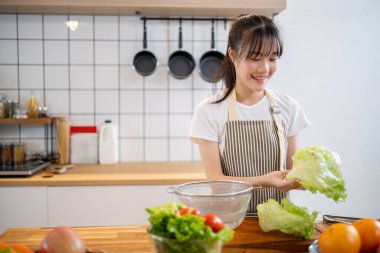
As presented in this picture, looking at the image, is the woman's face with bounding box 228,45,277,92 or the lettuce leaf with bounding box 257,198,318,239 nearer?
the lettuce leaf with bounding box 257,198,318,239

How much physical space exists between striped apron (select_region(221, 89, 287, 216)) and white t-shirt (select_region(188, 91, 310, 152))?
2 cm

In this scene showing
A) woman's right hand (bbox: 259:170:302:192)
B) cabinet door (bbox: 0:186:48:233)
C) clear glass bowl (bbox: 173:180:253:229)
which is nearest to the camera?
clear glass bowl (bbox: 173:180:253:229)

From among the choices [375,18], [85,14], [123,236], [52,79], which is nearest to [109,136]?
[52,79]

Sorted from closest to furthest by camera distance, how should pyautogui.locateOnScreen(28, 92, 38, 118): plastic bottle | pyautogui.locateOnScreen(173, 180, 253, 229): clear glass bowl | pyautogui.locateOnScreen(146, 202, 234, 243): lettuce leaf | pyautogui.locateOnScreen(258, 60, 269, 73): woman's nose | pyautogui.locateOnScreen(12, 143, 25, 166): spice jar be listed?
pyautogui.locateOnScreen(146, 202, 234, 243): lettuce leaf → pyautogui.locateOnScreen(173, 180, 253, 229): clear glass bowl → pyautogui.locateOnScreen(258, 60, 269, 73): woman's nose → pyautogui.locateOnScreen(12, 143, 25, 166): spice jar → pyautogui.locateOnScreen(28, 92, 38, 118): plastic bottle

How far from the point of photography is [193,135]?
60.6 inches

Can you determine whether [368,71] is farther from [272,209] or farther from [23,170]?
[23,170]

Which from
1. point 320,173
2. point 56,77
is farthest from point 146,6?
point 320,173

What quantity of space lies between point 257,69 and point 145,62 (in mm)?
1301

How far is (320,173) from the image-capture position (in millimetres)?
1079

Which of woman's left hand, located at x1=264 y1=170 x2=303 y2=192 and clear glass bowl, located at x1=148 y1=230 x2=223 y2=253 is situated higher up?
woman's left hand, located at x1=264 y1=170 x2=303 y2=192

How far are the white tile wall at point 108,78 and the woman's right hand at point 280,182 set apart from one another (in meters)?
1.40

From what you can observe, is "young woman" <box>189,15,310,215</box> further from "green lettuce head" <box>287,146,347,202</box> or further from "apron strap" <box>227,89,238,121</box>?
"green lettuce head" <box>287,146,347,202</box>

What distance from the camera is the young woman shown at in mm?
Answer: 1502

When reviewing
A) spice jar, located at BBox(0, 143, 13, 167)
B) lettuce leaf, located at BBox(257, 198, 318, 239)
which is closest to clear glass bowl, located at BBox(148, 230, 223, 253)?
lettuce leaf, located at BBox(257, 198, 318, 239)
